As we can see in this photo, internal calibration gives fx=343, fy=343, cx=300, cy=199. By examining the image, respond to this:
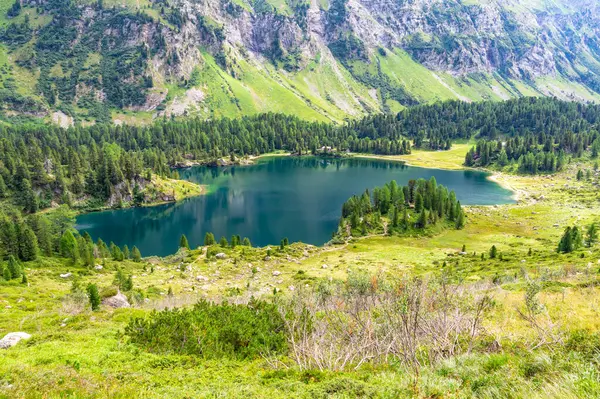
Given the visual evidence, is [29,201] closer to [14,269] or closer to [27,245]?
[27,245]

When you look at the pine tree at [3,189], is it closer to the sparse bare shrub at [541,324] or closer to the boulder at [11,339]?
the boulder at [11,339]

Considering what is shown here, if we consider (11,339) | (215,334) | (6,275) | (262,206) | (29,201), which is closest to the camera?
(215,334)

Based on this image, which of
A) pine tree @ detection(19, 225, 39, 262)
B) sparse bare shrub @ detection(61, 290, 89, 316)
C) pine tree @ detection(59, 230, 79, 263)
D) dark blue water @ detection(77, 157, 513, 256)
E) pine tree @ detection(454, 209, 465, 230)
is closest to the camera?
sparse bare shrub @ detection(61, 290, 89, 316)

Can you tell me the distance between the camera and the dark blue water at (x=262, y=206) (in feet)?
304

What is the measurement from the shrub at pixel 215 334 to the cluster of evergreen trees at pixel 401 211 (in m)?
64.5

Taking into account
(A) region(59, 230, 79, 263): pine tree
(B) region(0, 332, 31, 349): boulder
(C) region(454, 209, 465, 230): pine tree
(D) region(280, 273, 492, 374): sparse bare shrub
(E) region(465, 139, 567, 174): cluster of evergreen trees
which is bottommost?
(C) region(454, 209, 465, 230): pine tree

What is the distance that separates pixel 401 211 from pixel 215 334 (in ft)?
265

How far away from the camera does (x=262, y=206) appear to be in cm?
11625

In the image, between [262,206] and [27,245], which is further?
[262,206]

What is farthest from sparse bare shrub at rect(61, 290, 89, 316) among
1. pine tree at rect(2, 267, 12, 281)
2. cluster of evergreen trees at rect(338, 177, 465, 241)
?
cluster of evergreen trees at rect(338, 177, 465, 241)

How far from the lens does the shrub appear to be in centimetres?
1878

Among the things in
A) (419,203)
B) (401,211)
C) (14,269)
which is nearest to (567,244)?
(419,203)

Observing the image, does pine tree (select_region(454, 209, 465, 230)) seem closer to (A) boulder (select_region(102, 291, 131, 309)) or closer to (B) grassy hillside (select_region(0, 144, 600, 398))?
(B) grassy hillside (select_region(0, 144, 600, 398))

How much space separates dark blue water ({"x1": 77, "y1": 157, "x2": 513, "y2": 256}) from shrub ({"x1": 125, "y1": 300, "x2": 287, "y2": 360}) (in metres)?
63.2
